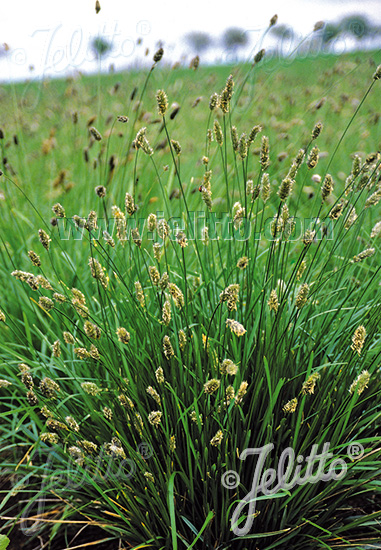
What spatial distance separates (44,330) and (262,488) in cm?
126

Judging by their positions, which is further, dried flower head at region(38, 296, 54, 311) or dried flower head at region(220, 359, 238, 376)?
dried flower head at region(38, 296, 54, 311)

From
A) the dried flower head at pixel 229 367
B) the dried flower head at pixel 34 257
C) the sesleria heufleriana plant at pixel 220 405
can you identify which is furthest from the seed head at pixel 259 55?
the dried flower head at pixel 229 367

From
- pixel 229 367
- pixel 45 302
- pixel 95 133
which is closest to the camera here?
pixel 229 367

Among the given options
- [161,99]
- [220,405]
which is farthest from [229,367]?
[161,99]

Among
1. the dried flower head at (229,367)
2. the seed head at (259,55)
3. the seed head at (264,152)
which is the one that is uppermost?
the seed head at (259,55)

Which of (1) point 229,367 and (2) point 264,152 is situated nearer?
(1) point 229,367

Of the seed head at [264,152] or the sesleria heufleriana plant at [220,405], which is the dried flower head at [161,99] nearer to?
the sesleria heufleriana plant at [220,405]

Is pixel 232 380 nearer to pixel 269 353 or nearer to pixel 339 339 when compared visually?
pixel 269 353

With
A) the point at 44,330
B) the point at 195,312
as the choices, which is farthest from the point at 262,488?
the point at 44,330

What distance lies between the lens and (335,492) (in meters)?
1.41

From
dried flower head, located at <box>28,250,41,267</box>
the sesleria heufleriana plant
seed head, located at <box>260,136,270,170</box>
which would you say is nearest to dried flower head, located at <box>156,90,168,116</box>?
the sesleria heufleriana plant

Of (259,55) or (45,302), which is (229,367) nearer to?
(45,302)

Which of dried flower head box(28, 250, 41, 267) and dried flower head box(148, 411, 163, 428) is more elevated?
dried flower head box(28, 250, 41, 267)

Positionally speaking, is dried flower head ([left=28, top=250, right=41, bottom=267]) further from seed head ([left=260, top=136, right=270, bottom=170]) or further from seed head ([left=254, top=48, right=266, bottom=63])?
seed head ([left=254, top=48, right=266, bottom=63])
